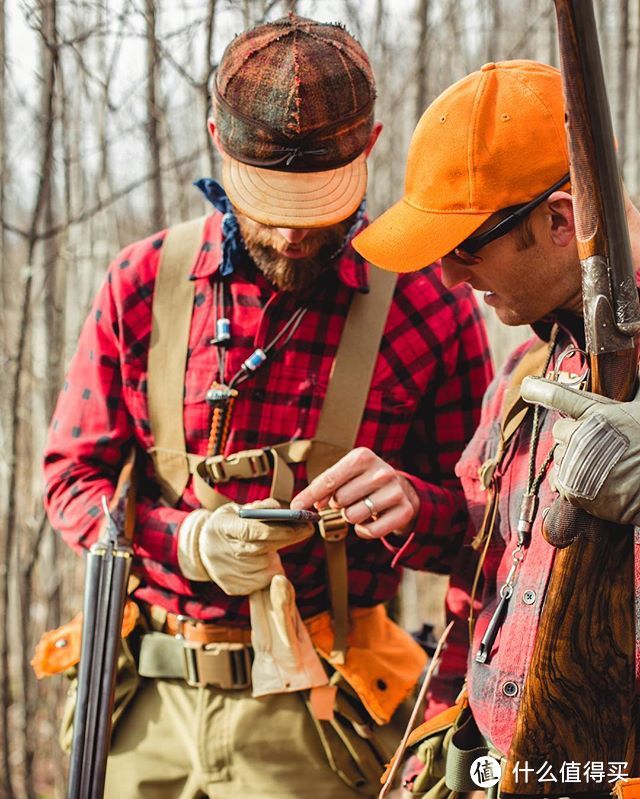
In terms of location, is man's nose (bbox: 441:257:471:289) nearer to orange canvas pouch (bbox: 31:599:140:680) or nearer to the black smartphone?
the black smartphone

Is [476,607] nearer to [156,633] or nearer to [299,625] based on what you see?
[299,625]

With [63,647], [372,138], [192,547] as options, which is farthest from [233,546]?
[372,138]

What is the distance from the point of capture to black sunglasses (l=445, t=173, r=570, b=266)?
7.18ft

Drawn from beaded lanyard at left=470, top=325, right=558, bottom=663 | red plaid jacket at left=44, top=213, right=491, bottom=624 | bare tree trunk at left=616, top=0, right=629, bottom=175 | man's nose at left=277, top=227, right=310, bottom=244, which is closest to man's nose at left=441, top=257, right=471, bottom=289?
beaded lanyard at left=470, top=325, right=558, bottom=663

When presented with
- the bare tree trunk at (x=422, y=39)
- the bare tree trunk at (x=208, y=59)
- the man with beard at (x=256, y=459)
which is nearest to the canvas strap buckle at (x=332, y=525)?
the man with beard at (x=256, y=459)

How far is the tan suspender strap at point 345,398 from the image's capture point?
2.92m

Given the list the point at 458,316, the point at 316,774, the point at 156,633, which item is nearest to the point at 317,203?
the point at 458,316

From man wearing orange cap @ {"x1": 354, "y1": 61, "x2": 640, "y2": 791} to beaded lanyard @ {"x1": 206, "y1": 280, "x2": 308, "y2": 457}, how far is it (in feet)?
2.03

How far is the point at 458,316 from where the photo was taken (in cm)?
304

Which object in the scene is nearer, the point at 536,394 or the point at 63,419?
the point at 536,394

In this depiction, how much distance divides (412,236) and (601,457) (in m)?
0.85

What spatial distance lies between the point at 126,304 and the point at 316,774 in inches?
62.6

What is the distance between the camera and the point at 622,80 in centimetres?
636

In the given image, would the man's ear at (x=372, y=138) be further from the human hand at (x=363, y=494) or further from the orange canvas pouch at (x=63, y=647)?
the orange canvas pouch at (x=63, y=647)
